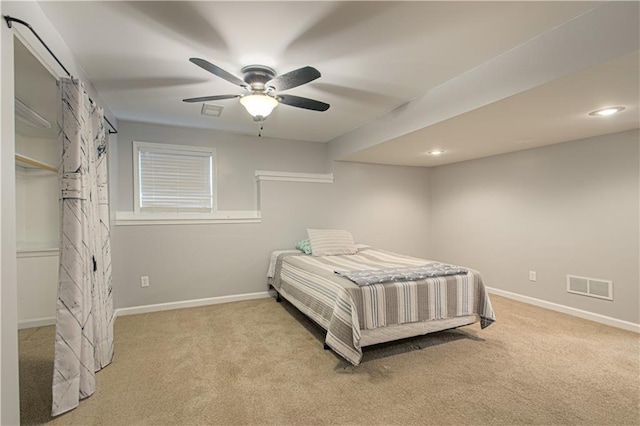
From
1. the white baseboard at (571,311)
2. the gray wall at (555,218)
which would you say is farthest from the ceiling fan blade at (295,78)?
the white baseboard at (571,311)

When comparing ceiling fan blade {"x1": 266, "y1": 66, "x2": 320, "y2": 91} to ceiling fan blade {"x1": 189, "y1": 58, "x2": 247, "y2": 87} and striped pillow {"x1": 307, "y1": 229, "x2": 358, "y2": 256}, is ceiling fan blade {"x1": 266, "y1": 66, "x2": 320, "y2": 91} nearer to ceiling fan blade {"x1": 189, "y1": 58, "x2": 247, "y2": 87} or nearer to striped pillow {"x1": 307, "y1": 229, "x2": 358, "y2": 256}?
ceiling fan blade {"x1": 189, "y1": 58, "x2": 247, "y2": 87}

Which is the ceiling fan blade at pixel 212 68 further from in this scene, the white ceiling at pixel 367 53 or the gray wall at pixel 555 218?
the gray wall at pixel 555 218

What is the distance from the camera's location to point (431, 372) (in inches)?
89.4

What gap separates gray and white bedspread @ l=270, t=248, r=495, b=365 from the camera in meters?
2.35

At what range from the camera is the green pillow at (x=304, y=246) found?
4.09 m

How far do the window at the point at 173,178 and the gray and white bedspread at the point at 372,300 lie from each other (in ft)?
5.90

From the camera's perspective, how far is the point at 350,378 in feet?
7.22

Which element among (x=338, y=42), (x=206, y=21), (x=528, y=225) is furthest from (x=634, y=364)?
(x=206, y=21)

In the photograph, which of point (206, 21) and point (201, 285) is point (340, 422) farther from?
point (201, 285)

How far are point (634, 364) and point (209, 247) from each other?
13.8 ft

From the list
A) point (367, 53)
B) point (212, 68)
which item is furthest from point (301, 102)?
point (212, 68)

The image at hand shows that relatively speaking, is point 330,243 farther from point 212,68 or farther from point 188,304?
point 212,68

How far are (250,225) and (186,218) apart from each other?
81cm

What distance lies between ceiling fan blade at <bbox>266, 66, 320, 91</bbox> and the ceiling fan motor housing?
0.28 m
